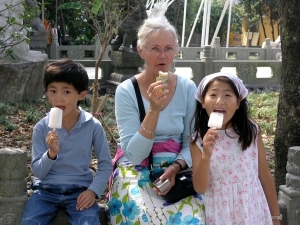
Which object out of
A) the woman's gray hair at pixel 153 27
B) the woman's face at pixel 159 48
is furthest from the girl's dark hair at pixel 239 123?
the woman's gray hair at pixel 153 27

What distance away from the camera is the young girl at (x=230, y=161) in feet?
8.77

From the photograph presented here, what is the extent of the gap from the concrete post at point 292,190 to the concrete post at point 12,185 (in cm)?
151

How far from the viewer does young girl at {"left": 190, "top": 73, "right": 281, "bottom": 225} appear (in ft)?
8.77

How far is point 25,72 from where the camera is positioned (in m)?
8.78

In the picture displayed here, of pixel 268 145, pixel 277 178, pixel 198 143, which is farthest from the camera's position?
pixel 268 145

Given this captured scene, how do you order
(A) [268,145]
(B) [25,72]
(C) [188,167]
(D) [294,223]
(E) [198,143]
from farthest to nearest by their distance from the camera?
(B) [25,72] → (A) [268,145] → (D) [294,223] → (C) [188,167] → (E) [198,143]

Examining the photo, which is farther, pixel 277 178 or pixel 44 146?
pixel 277 178

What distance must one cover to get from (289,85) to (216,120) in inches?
70.4

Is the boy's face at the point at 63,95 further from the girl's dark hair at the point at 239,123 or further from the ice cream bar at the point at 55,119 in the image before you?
the girl's dark hair at the point at 239,123

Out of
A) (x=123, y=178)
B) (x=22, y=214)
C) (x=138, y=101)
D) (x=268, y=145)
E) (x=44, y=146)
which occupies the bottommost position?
(x=268, y=145)

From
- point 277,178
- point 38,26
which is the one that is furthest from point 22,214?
point 38,26

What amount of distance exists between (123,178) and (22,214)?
1.91 feet

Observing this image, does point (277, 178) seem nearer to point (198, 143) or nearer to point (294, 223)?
point (294, 223)

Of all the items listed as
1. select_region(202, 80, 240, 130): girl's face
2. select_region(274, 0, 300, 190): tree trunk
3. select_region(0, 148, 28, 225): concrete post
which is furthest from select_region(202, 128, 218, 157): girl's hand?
select_region(274, 0, 300, 190): tree trunk
